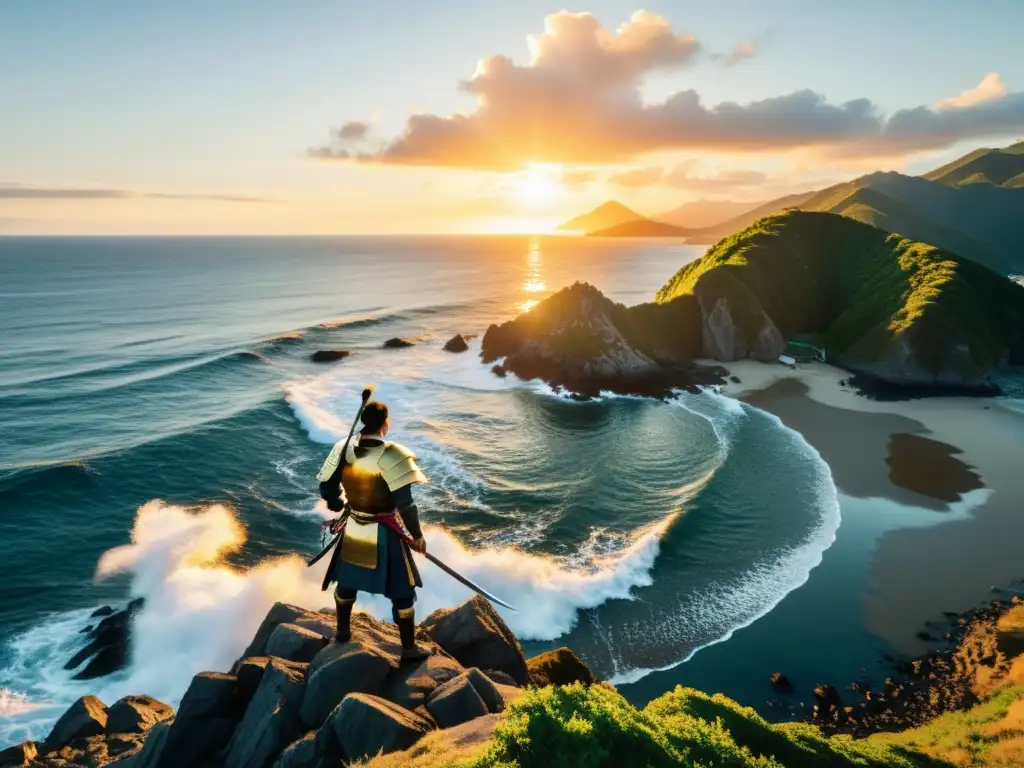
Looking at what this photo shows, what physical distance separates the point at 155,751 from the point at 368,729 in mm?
3800

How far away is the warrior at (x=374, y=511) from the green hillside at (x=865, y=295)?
53437 mm

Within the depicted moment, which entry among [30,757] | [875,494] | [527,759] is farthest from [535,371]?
[527,759]

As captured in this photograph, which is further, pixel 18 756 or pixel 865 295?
pixel 865 295

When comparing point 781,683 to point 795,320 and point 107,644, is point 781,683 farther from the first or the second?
point 795,320

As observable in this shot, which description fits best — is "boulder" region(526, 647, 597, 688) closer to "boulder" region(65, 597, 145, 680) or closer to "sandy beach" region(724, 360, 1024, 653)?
"sandy beach" region(724, 360, 1024, 653)

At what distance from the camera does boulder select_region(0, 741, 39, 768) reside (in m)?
10.6

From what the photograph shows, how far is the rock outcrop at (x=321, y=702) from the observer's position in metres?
6.79

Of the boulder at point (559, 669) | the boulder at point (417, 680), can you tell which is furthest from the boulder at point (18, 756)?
the boulder at point (559, 669)

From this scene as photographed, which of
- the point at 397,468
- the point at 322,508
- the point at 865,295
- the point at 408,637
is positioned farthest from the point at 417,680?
the point at 865,295

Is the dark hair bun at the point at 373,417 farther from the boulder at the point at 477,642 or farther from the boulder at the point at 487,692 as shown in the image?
the boulder at the point at 477,642

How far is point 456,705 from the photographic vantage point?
754cm

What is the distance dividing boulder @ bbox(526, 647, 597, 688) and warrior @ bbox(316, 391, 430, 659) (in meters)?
4.94

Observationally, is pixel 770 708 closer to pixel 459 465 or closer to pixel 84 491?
pixel 459 465

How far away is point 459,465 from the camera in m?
31.1
